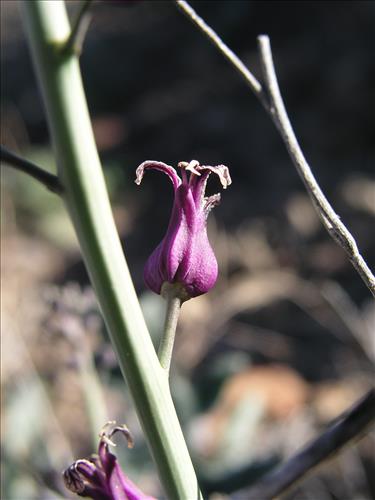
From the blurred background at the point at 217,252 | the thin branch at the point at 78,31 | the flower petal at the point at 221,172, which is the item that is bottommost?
the blurred background at the point at 217,252

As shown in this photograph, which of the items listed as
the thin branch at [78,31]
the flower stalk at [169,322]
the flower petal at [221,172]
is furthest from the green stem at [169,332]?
the thin branch at [78,31]

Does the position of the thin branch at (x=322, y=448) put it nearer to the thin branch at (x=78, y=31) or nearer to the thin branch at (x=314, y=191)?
the thin branch at (x=314, y=191)

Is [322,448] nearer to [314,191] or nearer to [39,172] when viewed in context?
[314,191]

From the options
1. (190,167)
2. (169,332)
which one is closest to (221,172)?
Answer: (190,167)

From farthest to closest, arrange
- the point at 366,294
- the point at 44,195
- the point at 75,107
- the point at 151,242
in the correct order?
the point at 44,195
the point at 151,242
the point at 366,294
the point at 75,107

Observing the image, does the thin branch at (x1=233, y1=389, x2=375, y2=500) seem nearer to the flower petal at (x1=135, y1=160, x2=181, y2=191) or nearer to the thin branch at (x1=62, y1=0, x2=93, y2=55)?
the flower petal at (x1=135, y1=160, x2=181, y2=191)

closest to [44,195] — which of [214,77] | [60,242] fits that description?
[60,242]

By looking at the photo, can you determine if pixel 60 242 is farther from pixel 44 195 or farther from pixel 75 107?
pixel 75 107
